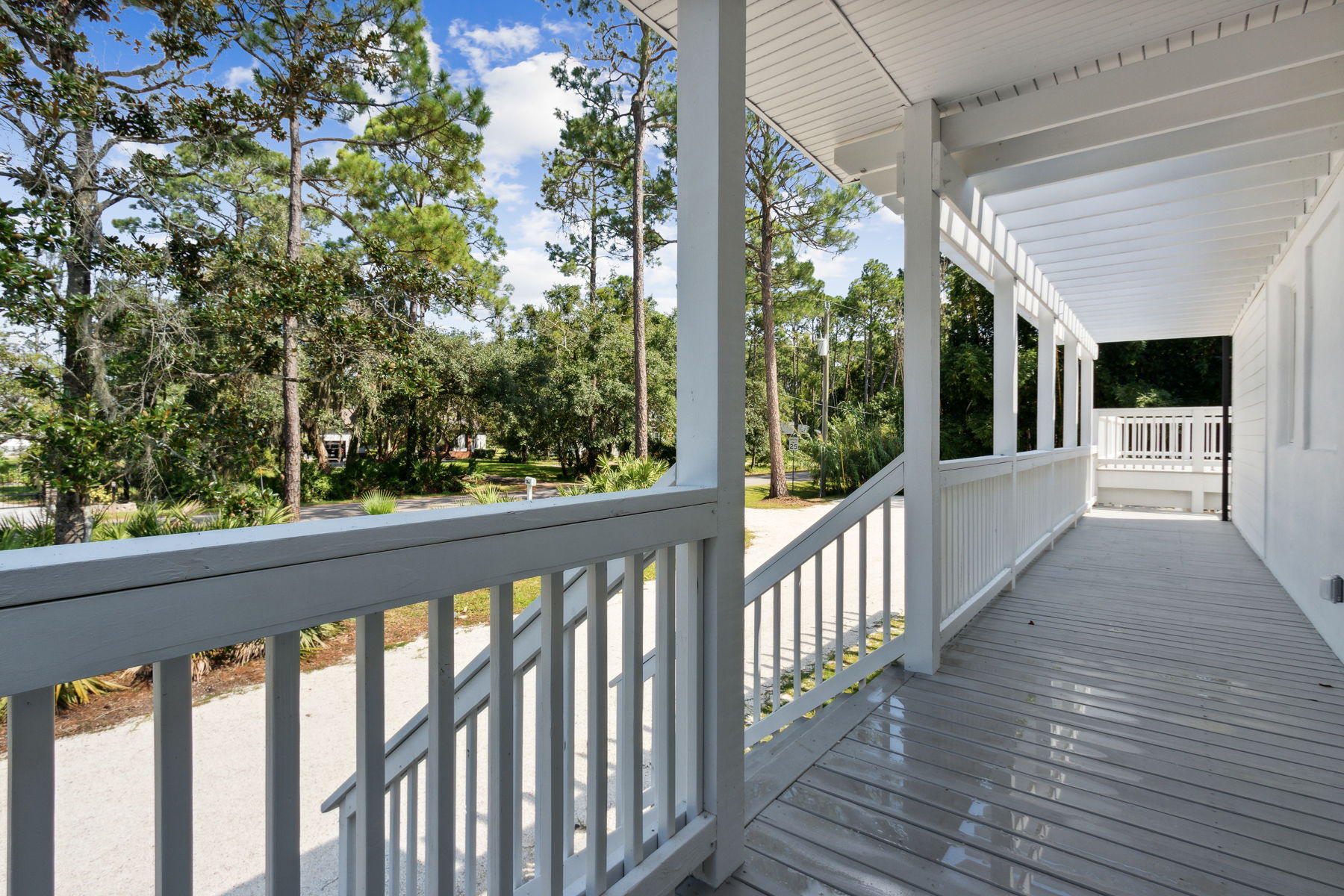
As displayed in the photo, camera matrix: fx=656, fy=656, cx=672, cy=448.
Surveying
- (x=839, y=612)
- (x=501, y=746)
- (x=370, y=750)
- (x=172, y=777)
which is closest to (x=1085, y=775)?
(x=839, y=612)

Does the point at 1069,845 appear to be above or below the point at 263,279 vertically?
below

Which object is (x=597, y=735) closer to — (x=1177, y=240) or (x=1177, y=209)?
(x=1177, y=209)

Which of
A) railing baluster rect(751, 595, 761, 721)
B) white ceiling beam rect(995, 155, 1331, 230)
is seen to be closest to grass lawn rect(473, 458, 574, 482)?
white ceiling beam rect(995, 155, 1331, 230)

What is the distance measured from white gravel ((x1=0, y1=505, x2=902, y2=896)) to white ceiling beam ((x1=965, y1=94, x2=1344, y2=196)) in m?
2.85

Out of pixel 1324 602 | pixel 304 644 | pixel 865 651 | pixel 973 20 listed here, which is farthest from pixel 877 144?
pixel 304 644

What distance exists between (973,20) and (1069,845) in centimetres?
247

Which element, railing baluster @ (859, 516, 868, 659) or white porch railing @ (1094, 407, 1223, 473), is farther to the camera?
white porch railing @ (1094, 407, 1223, 473)

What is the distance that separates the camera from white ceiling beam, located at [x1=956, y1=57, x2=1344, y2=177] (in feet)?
7.73

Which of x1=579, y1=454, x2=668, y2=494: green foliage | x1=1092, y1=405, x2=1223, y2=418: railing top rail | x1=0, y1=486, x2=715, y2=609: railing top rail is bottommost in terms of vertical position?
x1=579, y1=454, x2=668, y2=494: green foliage

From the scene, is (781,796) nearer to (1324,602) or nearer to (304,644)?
(1324,602)

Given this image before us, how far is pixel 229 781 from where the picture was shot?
3367mm

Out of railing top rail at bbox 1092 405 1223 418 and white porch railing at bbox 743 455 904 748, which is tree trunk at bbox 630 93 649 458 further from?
white porch railing at bbox 743 455 904 748

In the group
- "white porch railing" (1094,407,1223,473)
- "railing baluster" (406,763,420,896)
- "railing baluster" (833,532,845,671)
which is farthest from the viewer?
"white porch railing" (1094,407,1223,473)

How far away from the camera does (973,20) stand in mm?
2184
